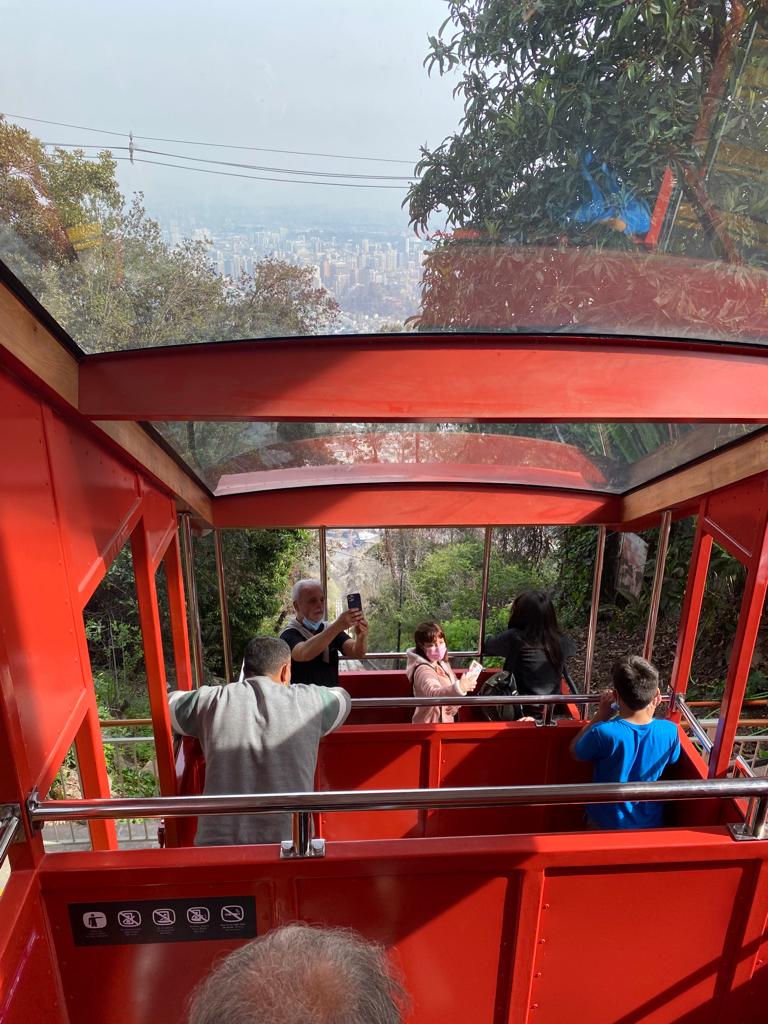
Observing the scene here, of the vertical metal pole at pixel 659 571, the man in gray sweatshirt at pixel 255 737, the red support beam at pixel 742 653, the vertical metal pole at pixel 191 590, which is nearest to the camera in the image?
the man in gray sweatshirt at pixel 255 737

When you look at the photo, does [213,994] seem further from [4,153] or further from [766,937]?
[766,937]

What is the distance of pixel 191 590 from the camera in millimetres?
5133

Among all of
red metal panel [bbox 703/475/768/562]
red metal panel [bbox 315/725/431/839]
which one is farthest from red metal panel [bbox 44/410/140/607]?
red metal panel [bbox 703/475/768/562]

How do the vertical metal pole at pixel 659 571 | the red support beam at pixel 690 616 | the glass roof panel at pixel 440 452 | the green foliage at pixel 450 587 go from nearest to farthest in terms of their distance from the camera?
the glass roof panel at pixel 440 452 → the red support beam at pixel 690 616 → the vertical metal pole at pixel 659 571 → the green foliage at pixel 450 587

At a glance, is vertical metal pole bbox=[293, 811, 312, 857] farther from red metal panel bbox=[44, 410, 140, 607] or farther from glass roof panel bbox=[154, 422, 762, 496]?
glass roof panel bbox=[154, 422, 762, 496]

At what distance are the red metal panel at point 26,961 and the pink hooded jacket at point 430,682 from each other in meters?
2.18

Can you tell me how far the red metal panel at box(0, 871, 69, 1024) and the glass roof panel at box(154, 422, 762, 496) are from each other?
2.03 metres

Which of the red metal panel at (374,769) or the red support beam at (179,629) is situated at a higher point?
the red support beam at (179,629)

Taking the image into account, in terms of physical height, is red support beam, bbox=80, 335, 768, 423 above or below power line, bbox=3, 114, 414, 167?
below

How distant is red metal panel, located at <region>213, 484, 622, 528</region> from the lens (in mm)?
5062

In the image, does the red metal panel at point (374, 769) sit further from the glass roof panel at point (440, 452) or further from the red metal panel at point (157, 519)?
the glass roof panel at point (440, 452)

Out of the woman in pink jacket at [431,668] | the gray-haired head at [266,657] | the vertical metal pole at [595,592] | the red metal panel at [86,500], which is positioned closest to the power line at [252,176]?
the red metal panel at [86,500]

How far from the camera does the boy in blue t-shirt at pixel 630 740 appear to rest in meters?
2.71

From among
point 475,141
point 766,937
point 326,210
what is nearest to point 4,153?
point 326,210
